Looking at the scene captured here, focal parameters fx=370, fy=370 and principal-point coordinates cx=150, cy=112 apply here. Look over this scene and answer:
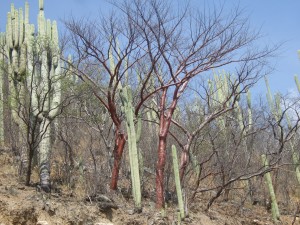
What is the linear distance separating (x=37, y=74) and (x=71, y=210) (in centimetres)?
327

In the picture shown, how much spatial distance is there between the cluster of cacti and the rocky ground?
78 cm

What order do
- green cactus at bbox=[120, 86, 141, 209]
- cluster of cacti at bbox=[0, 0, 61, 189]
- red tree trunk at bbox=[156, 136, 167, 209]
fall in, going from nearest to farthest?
green cactus at bbox=[120, 86, 141, 209]
cluster of cacti at bbox=[0, 0, 61, 189]
red tree trunk at bbox=[156, 136, 167, 209]

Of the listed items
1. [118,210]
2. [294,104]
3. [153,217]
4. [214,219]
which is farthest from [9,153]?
[294,104]

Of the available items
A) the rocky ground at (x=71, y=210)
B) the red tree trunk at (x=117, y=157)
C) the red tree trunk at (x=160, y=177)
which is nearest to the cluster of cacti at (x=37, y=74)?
the rocky ground at (x=71, y=210)

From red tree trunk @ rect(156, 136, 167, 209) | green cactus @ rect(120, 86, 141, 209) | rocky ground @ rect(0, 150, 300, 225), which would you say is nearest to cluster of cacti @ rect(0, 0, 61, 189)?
rocky ground @ rect(0, 150, 300, 225)

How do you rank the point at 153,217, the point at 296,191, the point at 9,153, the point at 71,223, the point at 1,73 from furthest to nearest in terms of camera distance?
the point at 296,191
the point at 1,73
the point at 9,153
the point at 153,217
the point at 71,223

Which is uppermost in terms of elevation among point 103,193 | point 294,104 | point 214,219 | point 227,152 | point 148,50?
point 148,50

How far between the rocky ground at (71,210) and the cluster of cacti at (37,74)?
0.78 m

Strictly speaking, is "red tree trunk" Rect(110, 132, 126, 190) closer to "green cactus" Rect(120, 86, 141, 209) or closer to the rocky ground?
the rocky ground

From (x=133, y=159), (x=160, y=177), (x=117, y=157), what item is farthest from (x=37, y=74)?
(x=160, y=177)

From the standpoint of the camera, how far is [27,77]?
322 inches

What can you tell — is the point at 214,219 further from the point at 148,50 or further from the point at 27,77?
the point at 27,77

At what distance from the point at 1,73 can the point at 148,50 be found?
480 centimetres

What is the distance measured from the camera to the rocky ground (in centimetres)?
622
